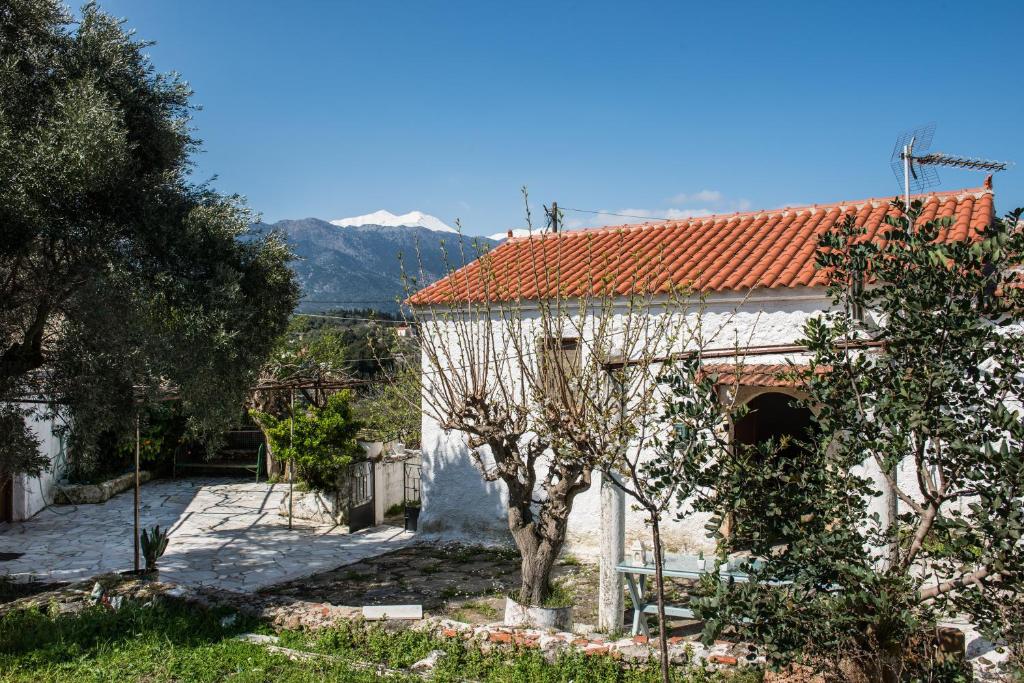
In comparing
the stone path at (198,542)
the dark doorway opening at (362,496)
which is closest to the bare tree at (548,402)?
the stone path at (198,542)

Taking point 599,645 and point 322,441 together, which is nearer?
point 599,645

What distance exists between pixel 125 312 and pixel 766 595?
23.6 feet

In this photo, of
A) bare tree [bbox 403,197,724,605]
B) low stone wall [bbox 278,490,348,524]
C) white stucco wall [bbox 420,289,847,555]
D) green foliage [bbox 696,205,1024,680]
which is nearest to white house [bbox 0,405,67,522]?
low stone wall [bbox 278,490,348,524]

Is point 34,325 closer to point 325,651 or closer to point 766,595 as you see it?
point 325,651

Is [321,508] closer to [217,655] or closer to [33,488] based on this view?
[33,488]

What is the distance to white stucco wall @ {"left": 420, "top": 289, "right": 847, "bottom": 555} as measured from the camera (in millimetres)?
9875

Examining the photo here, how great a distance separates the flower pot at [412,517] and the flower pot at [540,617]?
5675mm

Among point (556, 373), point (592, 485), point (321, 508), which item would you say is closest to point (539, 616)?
point (556, 373)

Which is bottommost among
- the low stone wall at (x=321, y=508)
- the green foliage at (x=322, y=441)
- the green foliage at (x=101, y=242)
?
the low stone wall at (x=321, y=508)

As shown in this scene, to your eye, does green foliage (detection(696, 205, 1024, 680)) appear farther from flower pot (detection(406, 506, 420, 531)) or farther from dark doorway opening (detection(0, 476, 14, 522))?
dark doorway opening (detection(0, 476, 14, 522))

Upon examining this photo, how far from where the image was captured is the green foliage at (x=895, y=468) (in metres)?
3.48

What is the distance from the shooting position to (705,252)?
12.1 meters

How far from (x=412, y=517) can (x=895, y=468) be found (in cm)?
1001

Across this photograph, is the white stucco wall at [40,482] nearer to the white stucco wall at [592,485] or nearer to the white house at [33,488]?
the white house at [33,488]
